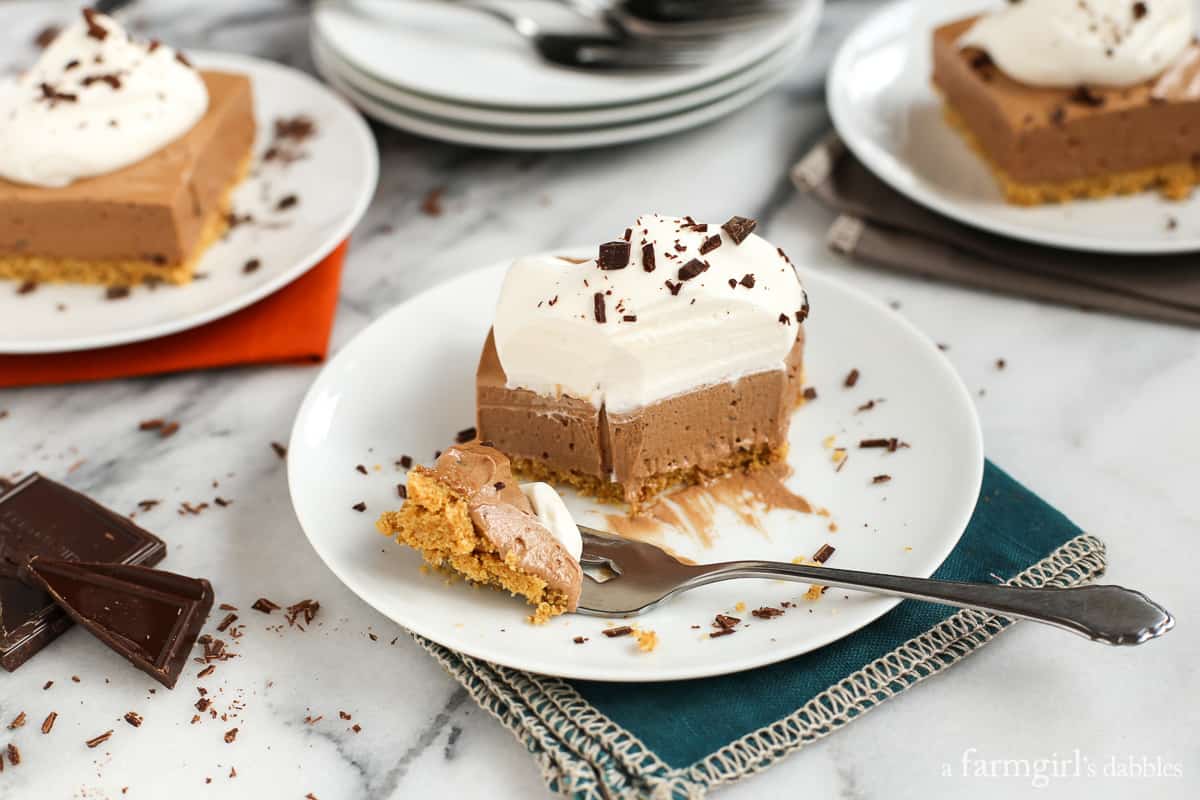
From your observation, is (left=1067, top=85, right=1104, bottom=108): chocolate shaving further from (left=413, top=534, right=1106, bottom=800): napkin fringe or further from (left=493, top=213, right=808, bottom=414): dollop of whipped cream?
(left=413, top=534, right=1106, bottom=800): napkin fringe

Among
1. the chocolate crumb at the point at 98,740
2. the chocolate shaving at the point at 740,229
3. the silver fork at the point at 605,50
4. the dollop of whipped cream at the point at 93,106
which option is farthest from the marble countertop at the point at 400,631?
the chocolate shaving at the point at 740,229

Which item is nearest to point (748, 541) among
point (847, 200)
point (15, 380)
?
point (847, 200)

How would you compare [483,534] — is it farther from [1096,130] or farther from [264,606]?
[1096,130]

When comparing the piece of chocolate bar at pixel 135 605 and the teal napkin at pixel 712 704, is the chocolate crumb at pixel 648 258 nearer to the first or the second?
the teal napkin at pixel 712 704

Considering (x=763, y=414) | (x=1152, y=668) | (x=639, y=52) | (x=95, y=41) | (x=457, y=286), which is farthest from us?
(x=639, y=52)

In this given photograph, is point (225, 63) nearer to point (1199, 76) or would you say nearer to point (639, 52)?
point (639, 52)

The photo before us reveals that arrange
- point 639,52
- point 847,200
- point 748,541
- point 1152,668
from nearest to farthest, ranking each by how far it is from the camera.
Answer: point 1152,668 → point 748,541 → point 847,200 → point 639,52

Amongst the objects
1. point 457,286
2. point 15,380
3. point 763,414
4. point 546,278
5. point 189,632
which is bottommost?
point 15,380
